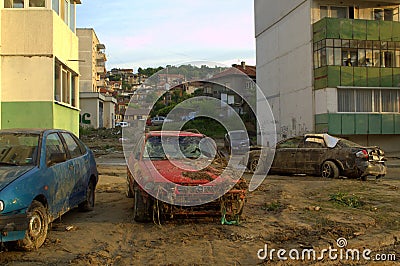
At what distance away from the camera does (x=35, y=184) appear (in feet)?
18.4

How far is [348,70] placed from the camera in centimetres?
2547

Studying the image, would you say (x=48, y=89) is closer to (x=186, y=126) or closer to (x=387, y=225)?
(x=186, y=126)

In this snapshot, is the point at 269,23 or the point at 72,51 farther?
the point at 269,23

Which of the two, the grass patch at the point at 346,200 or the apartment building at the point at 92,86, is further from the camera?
the apartment building at the point at 92,86

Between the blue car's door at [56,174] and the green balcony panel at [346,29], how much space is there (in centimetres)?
2204

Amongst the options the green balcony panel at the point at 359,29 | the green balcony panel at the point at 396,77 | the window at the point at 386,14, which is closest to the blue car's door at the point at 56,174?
the green balcony panel at the point at 359,29

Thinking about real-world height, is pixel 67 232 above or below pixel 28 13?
below

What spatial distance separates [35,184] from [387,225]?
5.46 m

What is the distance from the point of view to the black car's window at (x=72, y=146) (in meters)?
7.54

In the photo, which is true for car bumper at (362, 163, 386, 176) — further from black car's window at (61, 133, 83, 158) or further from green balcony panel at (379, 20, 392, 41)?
green balcony panel at (379, 20, 392, 41)

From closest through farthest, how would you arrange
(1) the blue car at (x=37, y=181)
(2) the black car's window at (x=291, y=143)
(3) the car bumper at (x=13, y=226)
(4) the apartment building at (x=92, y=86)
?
1. (3) the car bumper at (x=13, y=226)
2. (1) the blue car at (x=37, y=181)
3. (2) the black car's window at (x=291, y=143)
4. (4) the apartment building at (x=92, y=86)

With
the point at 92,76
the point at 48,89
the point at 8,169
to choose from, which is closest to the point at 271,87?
the point at 48,89

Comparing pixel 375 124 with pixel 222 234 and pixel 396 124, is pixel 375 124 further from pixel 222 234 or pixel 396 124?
pixel 222 234

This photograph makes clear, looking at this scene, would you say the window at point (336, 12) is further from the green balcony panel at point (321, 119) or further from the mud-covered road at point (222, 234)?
the mud-covered road at point (222, 234)
